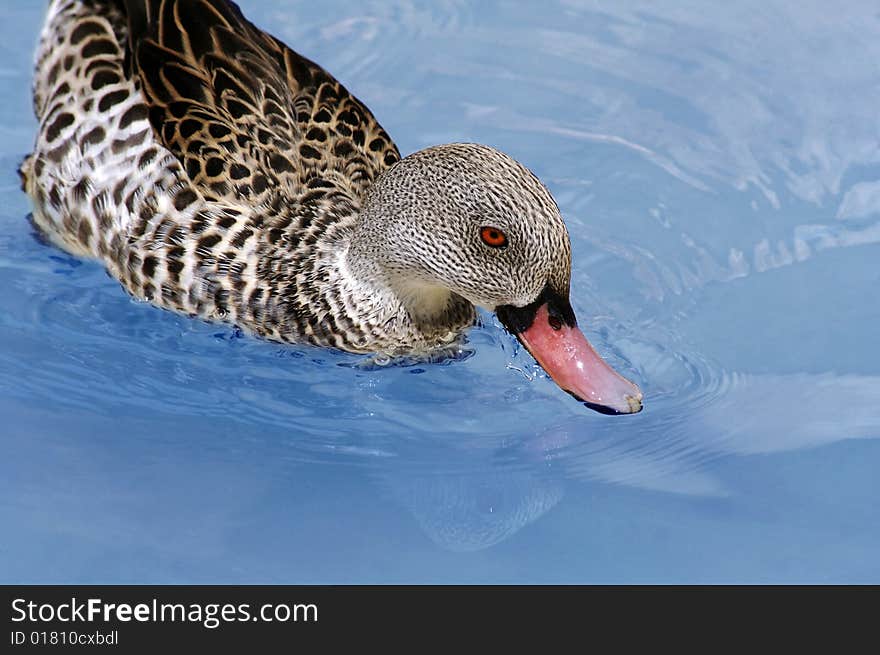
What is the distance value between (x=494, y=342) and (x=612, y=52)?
2010 mm

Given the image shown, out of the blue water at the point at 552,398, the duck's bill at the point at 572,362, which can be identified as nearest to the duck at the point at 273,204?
the duck's bill at the point at 572,362

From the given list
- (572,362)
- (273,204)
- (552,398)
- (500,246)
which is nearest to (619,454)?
(552,398)

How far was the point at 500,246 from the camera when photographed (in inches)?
146

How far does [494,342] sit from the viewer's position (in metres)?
4.46

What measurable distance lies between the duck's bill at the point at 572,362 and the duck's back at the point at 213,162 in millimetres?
734

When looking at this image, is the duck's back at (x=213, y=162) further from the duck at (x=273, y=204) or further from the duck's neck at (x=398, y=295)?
the duck's neck at (x=398, y=295)

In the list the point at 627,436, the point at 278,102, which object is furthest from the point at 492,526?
the point at 278,102

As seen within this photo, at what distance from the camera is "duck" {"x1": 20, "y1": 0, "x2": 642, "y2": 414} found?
3.80m

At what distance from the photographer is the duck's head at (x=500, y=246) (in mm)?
3662

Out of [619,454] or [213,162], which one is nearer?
[619,454]

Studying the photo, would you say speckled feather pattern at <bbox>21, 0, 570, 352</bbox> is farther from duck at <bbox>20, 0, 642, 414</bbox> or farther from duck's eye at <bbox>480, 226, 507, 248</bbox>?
duck's eye at <bbox>480, 226, 507, 248</bbox>

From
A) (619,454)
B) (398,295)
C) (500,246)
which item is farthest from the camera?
(398,295)

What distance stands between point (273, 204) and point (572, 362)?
3.52 feet

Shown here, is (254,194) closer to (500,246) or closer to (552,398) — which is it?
(500,246)
